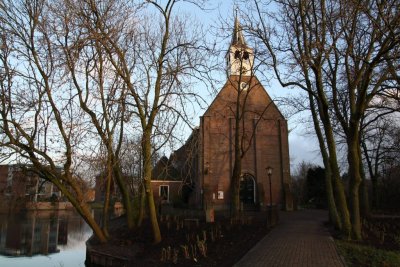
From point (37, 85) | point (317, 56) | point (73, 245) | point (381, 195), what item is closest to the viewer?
point (317, 56)

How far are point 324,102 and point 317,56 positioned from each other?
2.20 metres

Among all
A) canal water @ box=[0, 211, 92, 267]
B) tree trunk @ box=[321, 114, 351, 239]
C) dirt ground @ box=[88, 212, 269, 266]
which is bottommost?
canal water @ box=[0, 211, 92, 267]

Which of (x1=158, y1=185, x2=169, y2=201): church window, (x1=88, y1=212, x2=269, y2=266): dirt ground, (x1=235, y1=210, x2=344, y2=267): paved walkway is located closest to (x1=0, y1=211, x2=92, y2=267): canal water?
(x1=88, y1=212, x2=269, y2=266): dirt ground

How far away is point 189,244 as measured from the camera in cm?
→ 1416

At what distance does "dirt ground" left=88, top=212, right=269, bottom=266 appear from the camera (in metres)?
12.3

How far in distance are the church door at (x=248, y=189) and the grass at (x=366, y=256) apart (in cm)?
2363

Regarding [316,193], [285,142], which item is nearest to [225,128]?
[285,142]

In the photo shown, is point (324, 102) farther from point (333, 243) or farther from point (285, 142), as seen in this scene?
point (285, 142)

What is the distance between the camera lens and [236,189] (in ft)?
66.0

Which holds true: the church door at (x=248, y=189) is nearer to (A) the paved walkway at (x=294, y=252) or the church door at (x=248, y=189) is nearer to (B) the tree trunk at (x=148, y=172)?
(A) the paved walkway at (x=294, y=252)

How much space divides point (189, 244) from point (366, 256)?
6423 millimetres

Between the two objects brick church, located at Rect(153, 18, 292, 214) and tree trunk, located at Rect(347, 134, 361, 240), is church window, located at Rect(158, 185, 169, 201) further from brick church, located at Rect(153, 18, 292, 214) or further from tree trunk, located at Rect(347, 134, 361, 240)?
tree trunk, located at Rect(347, 134, 361, 240)

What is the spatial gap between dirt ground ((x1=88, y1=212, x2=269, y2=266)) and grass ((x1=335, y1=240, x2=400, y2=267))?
3189 millimetres

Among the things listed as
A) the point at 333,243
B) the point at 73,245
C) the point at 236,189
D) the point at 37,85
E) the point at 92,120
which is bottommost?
the point at 73,245
